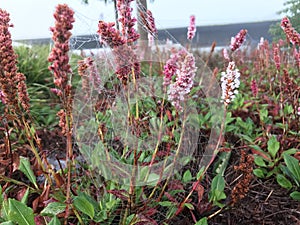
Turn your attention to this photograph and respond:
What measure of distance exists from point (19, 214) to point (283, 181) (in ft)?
3.89

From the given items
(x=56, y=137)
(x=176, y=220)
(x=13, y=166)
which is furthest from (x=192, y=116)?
(x=56, y=137)

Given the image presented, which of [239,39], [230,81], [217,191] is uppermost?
[239,39]

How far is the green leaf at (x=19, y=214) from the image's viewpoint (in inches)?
45.8

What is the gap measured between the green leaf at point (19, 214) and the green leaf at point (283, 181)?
113cm

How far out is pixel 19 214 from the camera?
1169 mm

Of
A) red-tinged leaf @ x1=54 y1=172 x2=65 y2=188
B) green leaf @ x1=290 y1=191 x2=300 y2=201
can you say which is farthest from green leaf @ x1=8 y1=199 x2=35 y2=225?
green leaf @ x1=290 y1=191 x2=300 y2=201

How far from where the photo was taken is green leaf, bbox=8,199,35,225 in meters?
1.16

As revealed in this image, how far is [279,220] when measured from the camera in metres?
1.52

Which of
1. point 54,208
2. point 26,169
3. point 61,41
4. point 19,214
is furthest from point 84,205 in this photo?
point 61,41

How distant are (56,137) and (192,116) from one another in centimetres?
149

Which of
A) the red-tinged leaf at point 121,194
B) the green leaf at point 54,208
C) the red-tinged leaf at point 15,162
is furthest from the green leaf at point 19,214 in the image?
the red-tinged leaf at point 15,162

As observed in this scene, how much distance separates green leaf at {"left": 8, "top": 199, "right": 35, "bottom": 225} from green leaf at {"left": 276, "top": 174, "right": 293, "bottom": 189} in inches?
44.4

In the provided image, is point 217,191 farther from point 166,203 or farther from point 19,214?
point 19,214

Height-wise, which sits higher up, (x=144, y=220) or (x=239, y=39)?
(x=239, y=39)
